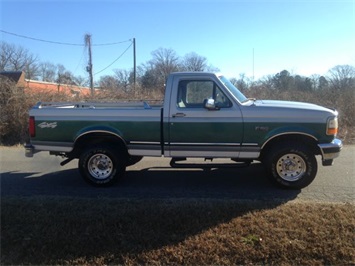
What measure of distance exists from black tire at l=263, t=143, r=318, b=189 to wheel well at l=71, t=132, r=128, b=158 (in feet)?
8.83

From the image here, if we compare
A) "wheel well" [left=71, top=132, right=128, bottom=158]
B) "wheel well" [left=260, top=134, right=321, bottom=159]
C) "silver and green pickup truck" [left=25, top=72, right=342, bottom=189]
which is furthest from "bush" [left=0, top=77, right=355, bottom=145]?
"wheel well" [left=260, top=134, right=321, bottom=159]

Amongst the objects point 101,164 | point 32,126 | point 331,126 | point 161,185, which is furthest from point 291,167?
point 32,126

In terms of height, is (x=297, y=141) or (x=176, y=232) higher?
(x=297, y=141)

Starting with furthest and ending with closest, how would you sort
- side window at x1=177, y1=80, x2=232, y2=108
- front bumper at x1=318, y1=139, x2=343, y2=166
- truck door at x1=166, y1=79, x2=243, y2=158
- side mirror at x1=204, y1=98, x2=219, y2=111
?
side window at x1=177, y1=80, x2=232, y2=108 → truck door at x1=166, y1=79, x2=243, y2=158 → side mirror at x1=204, y1=98, x2=219, y2=111 → front bumper at x1=318, y1=139, x2=343, y2=166

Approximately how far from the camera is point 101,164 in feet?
21.1

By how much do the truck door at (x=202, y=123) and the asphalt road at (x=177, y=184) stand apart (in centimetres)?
67

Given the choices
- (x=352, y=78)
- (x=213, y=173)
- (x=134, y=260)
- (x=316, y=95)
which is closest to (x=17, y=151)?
(x=213, y=173)

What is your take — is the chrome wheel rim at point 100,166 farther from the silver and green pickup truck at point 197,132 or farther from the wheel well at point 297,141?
the wheel well at point 297,141

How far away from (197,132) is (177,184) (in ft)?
3.60

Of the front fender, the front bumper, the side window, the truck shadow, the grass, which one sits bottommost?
the grass

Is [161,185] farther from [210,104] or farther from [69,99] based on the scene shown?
[69,99]

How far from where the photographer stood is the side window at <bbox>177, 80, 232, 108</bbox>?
6.23m

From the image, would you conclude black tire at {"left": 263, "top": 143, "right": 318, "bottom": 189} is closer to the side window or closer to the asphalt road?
the asphalt road

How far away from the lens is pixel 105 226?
14.4ft
